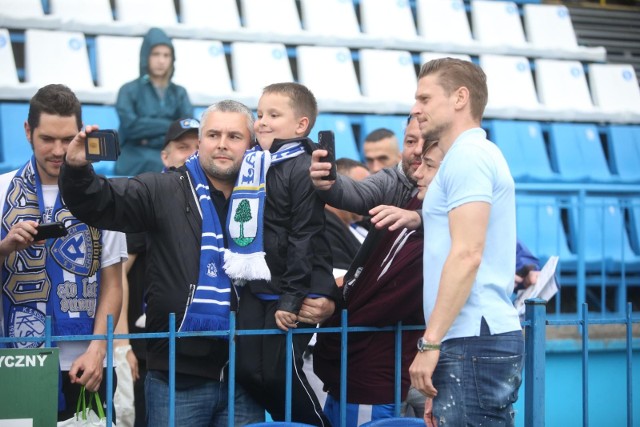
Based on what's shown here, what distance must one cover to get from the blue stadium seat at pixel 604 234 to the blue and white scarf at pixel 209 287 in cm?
431

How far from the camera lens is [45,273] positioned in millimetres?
3297

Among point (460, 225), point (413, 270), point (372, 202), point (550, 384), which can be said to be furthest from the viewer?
point (550, 384)

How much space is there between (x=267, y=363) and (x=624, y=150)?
252 inches

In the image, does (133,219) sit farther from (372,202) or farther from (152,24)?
(152,24)

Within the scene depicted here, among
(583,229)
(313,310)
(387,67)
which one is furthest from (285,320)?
(387,67)

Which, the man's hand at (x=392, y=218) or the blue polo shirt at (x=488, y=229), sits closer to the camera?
the blue polo shirt at (x=488, y=229)

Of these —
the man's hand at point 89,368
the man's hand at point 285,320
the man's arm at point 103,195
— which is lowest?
the man's hand at point 89,368

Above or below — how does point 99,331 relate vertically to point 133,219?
below

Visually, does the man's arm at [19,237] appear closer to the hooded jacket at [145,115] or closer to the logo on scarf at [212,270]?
the logo on scarf at [212,270]

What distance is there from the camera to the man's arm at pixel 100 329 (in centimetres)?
321

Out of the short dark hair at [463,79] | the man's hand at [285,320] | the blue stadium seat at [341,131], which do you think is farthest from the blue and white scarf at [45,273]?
the blue stadium seat at [341,131]

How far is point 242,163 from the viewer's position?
327 centimetres

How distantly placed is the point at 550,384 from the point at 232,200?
365cm

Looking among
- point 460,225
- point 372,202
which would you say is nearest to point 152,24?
point 372,202
